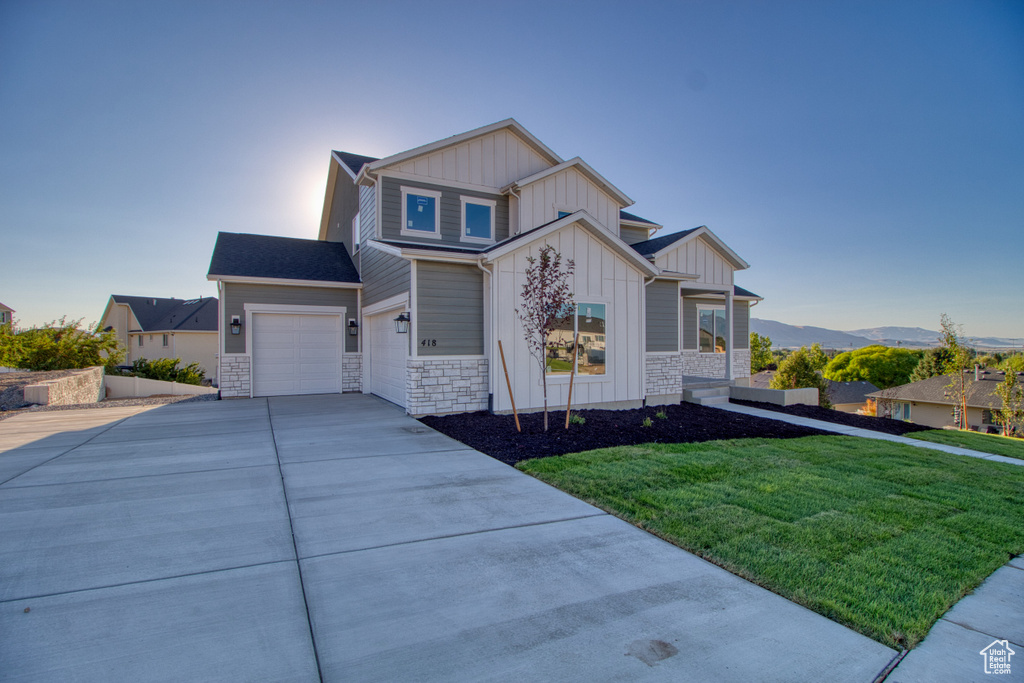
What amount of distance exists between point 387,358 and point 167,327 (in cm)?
2538

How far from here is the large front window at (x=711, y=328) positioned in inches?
623

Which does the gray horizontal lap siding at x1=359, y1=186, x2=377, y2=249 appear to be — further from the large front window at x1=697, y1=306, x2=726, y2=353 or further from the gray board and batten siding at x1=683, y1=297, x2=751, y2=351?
the large front window at x1=697, y1=306, x2=726, y2=353

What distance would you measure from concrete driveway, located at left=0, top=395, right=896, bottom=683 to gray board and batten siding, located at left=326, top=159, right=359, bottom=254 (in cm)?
1019

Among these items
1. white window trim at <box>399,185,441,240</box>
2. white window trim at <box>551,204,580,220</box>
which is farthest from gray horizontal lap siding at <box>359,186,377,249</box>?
white window trim at <box>551,204,580,220</box>

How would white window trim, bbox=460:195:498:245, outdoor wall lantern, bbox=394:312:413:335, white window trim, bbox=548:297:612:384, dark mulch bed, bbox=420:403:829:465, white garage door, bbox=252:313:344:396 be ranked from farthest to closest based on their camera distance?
1. white garage door, bbox=252:313:344:396
2. white window trim, bbox=460:195:498:245
3. white window trim, bbox=548:297:612:384
4. outdoor wall lantern, bbox=394:312:413:335
5. dark mulch bed, bbox=420:403:829:465

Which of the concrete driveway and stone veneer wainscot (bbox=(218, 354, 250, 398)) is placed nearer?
the concrete driveway

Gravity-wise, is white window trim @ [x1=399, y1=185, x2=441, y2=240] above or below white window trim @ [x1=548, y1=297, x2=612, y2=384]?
above

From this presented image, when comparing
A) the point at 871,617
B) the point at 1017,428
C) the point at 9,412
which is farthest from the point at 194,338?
the point at 1017,428

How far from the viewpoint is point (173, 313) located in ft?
101

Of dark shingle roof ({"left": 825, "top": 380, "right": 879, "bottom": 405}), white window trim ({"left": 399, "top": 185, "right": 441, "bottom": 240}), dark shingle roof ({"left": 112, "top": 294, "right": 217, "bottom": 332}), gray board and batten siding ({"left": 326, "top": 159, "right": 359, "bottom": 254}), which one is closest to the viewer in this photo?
white window trim ({"left": 399, "top": 185, "right": 441, "bottom": 240})

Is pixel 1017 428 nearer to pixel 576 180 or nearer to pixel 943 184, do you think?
pixel 943 184

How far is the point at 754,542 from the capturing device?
3.59m

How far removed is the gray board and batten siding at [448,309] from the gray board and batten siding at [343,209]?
19.1 ft

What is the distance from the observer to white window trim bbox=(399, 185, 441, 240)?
11.4 meters
